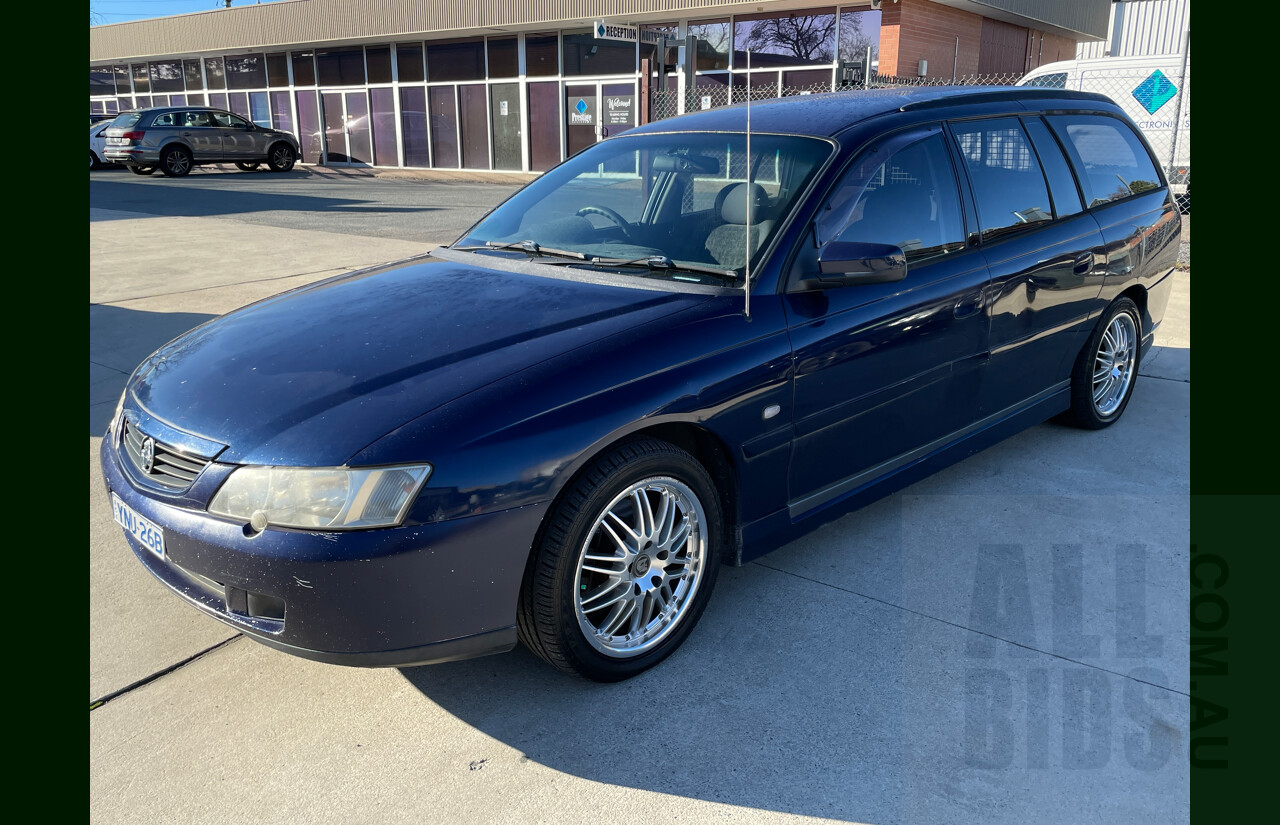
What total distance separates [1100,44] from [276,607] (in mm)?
35014

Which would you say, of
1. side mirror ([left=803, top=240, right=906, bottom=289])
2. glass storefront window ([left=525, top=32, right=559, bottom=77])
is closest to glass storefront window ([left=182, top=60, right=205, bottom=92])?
glass storefront window ([left=525, top=32, right=559, bottom=77])

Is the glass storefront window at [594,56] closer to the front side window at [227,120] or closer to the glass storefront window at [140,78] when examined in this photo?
the front side window at [227,120]

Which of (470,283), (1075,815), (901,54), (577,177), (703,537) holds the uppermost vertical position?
(901,54)

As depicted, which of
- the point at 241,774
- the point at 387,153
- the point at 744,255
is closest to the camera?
the point at 241,774

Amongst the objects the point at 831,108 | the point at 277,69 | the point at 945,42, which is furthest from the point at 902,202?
the point at 277,69

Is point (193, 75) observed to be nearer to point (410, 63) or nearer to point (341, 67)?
point (341, 67)

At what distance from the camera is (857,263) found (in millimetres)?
3186

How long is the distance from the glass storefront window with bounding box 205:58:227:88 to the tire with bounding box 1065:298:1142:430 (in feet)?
109

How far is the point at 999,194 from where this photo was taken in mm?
4117

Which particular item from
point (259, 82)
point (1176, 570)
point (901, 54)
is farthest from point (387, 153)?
point (1176, 570)

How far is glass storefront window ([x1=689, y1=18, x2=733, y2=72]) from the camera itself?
68.7 ft

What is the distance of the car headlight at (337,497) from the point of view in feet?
7.90

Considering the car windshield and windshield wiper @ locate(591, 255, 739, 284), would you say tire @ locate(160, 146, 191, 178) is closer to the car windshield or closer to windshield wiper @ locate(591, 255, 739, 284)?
the car windshield

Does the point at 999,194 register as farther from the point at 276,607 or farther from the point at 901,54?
the point at 901,54
